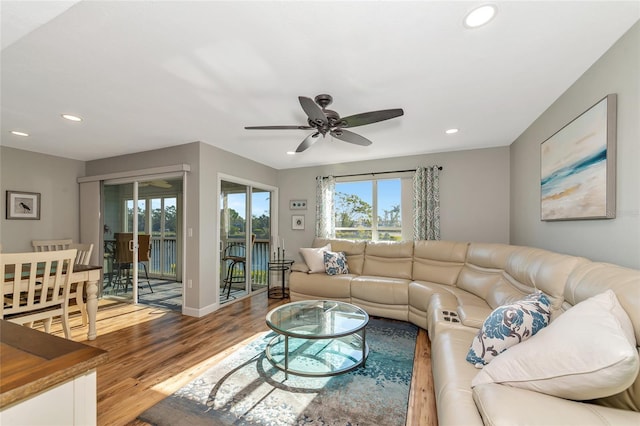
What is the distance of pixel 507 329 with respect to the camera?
1.46 m

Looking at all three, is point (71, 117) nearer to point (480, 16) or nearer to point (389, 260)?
point (480, 16)

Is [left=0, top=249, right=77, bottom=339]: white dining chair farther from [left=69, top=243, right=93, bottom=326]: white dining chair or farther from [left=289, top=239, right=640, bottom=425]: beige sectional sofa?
[left=289, top=239, right=640, bottom=425]: beige sectional sofa

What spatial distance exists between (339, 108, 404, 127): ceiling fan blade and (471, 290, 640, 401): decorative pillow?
61.7 inches

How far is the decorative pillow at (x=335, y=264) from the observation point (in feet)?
13.2

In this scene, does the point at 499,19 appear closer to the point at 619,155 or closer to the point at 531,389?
the point at 619,155

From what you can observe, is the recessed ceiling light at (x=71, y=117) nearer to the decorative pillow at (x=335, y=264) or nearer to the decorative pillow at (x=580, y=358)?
the decorative pillow at (x=335, y=264)

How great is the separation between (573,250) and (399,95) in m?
1.94

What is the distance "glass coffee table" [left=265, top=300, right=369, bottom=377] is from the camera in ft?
7.34

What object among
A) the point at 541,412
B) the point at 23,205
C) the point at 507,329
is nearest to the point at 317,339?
the point at 507,329

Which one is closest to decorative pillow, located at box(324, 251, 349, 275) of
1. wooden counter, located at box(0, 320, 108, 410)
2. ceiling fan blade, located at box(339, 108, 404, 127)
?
ceiling fan blade, located at box(339, 108, 404, 127)

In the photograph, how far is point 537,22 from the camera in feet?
4.97

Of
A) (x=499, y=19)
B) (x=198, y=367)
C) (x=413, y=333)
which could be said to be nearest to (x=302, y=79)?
(x=499, y=19)

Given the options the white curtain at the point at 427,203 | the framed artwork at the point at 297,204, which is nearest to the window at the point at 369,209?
the white curtain at the point at 427,203

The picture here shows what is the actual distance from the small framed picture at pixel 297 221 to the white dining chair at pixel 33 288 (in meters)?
3.32
